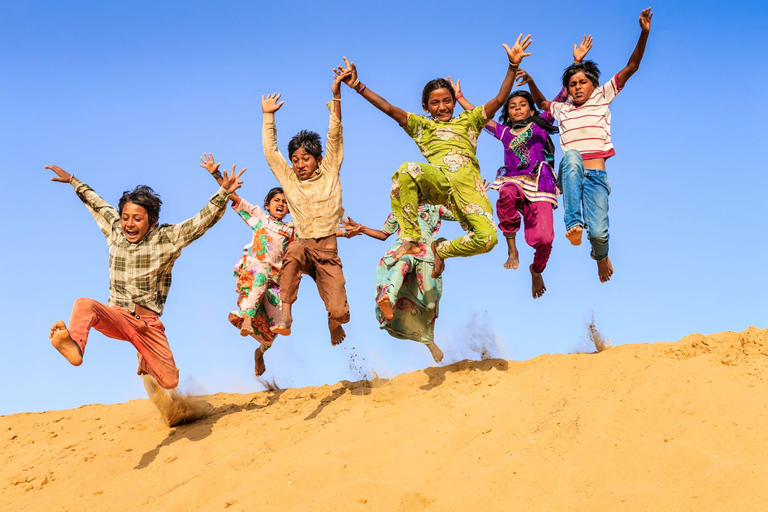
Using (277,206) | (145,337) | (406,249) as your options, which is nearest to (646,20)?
(406,249)

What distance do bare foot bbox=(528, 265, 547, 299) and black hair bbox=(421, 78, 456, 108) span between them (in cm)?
222

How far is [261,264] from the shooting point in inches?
336

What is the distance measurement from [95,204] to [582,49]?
5.83 m

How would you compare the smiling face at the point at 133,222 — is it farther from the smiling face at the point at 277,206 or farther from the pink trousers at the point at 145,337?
the smiling face at the point at 277,206

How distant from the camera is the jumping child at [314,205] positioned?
24.7 feet

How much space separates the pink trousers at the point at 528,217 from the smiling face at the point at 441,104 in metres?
1.03

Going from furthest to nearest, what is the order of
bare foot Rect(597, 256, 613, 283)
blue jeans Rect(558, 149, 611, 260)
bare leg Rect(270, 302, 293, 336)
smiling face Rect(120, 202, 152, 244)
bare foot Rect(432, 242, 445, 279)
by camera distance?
bare foot Rect(597, 256, 613, 283)
smiling face Rect(120, 202, 152, 244)
bare foot Rect(432, 242, 445, 279)
blue jeans Rect(558, 149, 611, 260)
bare leg Rect(270, 302, 293, 336)

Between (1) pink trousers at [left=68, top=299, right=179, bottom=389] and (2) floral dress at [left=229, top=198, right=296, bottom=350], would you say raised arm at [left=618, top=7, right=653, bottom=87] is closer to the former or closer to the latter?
(2) floral dress at [left=229, top=198, right=296, bottom=350]

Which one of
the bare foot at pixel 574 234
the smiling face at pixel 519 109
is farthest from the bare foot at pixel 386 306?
the smiling face at pixel 519 109

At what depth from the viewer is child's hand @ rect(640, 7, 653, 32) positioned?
738 cm

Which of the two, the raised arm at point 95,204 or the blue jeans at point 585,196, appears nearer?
the blue jeans at point 585,196

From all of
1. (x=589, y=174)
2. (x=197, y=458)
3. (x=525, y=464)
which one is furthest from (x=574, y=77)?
(x=197, y=458)

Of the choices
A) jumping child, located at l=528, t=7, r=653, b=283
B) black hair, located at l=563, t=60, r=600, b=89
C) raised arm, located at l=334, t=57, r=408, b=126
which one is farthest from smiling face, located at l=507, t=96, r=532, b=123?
raised arm, located at l=334, t=57, r=408, b=126

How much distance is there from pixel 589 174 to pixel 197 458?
16.7 feet
